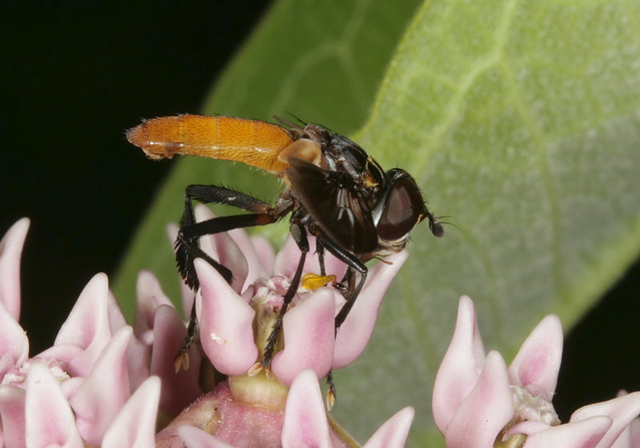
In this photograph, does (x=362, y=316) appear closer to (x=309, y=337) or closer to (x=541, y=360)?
(x=309, y=337)

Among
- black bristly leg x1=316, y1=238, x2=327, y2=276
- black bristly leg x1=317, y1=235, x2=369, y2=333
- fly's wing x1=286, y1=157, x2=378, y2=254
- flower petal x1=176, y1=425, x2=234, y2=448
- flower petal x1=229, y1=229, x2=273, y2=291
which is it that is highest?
fly's wing x1=286, y1=157, x2=378, y2=254

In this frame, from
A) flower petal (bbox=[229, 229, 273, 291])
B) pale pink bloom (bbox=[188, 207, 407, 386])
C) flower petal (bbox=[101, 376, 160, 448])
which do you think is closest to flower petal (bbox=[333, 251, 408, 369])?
pale pink bloom (bbox=[188, 207, 407, 386])

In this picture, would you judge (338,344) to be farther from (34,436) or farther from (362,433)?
(362,433)

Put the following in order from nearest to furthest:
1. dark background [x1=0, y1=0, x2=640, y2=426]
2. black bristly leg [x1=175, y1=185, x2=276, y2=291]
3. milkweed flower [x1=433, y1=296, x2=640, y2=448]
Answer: milkweed flower [x1=433, y1=296, x2=640, y2=448], black bristly leg [x1=175, y1=185, x2=276, y2=291], dark background [x1=0, y1=0, x2=640, y2=426]

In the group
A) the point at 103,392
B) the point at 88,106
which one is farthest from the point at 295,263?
the point at 88,106

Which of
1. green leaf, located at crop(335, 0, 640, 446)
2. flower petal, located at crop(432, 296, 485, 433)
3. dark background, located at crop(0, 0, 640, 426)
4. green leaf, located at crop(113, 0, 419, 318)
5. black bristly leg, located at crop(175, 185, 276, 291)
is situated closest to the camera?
flower petal, located at crop(432, 296, 485, 433)

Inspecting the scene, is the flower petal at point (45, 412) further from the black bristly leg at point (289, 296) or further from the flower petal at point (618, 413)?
the flower petal at point (618, 413)

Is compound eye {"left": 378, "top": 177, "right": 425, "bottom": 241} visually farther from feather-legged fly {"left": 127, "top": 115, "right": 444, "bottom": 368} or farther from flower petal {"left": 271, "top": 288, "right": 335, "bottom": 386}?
flower petal {"left": 271, "top": 288, "right": 335, "bottom": 386}
